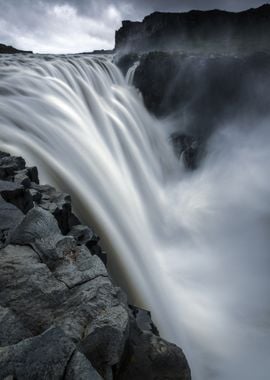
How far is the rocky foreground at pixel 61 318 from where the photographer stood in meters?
2.71

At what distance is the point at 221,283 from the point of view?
9352mm

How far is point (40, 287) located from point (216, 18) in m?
29.7

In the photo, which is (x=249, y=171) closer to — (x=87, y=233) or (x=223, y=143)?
(x=223, y=143)

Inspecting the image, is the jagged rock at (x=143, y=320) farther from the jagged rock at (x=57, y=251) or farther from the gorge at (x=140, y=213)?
the jagged rock at (x=57, y=251)

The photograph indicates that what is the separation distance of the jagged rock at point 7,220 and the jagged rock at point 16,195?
0.23 meters

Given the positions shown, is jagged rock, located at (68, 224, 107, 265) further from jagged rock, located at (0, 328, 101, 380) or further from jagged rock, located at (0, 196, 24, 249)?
jagged rock, located at (0, 328, 101, 380)

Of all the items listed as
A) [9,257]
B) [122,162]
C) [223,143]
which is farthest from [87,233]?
[223,143]

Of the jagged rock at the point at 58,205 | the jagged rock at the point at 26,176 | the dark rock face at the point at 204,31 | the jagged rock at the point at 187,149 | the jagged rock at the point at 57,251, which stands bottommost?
the jagged rock at the point at 57,251

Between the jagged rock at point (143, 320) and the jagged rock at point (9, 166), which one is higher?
the jagged rock at point (9, 166)

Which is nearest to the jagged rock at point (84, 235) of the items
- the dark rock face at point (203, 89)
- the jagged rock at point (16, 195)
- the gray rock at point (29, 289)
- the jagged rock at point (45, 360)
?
the jagged rock at point (16, 195)

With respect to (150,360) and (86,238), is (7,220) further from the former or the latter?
(150,360)

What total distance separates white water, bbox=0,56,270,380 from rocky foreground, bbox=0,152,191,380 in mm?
2795

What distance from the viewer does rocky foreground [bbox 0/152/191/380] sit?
106 inches

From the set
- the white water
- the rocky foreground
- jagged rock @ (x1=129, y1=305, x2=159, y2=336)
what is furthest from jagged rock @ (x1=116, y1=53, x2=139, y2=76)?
the rocky foreground
